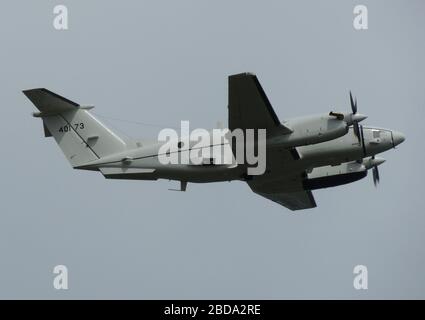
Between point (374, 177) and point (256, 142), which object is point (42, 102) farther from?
point (374, 177)

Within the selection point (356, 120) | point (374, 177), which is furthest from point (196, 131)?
point (374, 177)

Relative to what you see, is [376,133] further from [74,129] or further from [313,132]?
[74,129]

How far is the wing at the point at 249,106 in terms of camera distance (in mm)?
34656

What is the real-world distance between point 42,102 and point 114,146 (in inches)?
172

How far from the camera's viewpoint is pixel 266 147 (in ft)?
121

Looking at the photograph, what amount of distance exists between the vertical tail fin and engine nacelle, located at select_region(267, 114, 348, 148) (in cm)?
826

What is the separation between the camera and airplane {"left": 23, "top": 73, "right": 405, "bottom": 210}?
1425 inches

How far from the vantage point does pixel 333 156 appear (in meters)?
38.0

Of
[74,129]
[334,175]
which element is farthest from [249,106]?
[74,129]

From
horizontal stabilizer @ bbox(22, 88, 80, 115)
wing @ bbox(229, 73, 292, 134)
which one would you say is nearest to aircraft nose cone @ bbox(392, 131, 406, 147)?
wing @ bbox(229, 73, 292, 134)

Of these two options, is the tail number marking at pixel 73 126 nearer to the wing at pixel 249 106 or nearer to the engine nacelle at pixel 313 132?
the wing at pixel 249 106

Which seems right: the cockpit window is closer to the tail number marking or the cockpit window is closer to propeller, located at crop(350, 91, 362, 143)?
propeller, located at crop(350, 91, 362, 143)

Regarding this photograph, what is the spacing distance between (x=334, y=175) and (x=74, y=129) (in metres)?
13.3

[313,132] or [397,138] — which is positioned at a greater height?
[313,132]
